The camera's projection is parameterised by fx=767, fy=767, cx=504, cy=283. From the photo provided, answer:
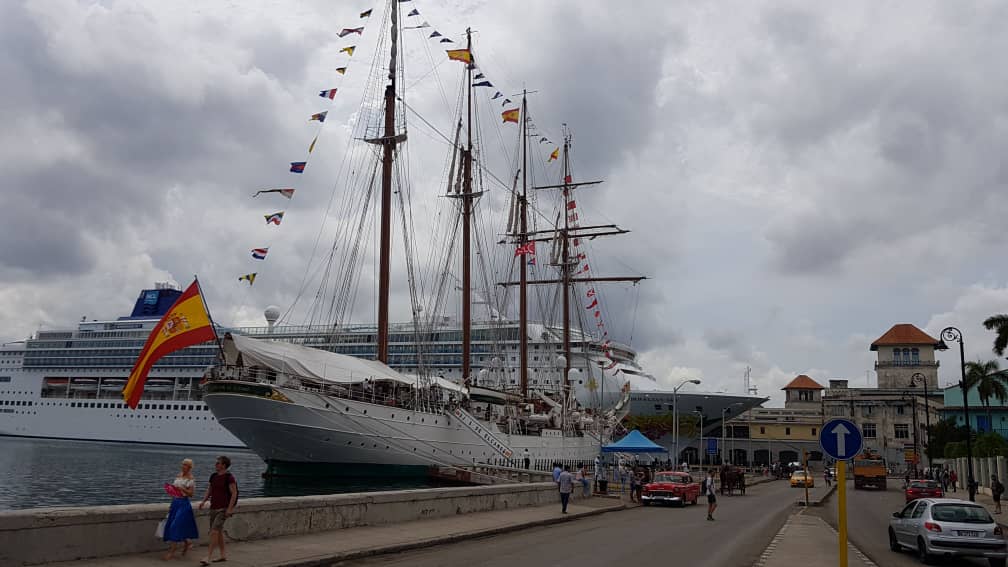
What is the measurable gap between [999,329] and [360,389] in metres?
36.1

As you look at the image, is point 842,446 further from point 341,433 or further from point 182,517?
point 341,433

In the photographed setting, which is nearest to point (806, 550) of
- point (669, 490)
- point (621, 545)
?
point (621, 545)

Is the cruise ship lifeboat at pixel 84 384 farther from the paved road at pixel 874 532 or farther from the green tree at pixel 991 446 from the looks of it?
the green tree at pixel 991 446

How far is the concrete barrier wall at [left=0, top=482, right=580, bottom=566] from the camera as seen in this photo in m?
8.99

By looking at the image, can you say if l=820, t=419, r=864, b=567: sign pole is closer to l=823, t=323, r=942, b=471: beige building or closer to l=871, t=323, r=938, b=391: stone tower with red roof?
l=823, t=323, r=942, b=471: beige building

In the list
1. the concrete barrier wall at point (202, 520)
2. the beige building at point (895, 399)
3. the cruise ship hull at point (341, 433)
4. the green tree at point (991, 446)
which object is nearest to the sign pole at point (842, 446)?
the concrete barrier wall at point (202, 520)

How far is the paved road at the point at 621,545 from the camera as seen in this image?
41.7ft

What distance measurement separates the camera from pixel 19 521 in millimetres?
8844

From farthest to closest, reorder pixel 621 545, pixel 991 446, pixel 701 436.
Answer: pixel 701 436, pixel 991 446, pixel 621 545

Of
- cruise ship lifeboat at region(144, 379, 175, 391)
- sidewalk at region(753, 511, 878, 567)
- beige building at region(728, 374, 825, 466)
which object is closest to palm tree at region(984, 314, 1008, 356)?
sidewalk at region(753, 511, 878, 567)

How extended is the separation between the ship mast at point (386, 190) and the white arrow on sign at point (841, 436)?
32.0 m

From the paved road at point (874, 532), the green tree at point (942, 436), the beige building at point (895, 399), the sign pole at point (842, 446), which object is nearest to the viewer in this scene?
the sign pole at point (842, 446)

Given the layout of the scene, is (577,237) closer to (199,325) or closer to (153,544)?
(199,325)

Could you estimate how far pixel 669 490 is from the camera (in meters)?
29.4
